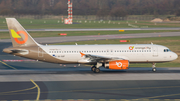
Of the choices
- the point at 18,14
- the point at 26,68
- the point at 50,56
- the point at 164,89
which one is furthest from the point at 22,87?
the point at 18,14

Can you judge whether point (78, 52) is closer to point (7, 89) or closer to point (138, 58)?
point (138, 58)

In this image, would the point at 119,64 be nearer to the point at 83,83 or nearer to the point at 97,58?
the point at 97,58

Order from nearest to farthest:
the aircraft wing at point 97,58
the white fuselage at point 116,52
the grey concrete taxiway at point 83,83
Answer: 1. the grey concrete taxiway at point 83,83
2. the aircraft wing at point 97,58
3. the white fuselage at point 116,52

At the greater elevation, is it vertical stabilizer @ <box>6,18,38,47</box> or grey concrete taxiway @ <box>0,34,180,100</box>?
vertical stabilizer @ <box>6,18,38,47</box>

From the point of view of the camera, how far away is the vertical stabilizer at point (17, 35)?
120 feet

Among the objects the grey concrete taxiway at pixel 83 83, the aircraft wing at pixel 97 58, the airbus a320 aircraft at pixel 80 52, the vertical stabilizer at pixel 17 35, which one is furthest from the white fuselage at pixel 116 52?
the vertical stabilizer at pixel 17 35

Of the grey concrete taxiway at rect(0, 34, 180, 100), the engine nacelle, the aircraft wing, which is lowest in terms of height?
the grey concrete taxiway at rect(0, 34, 180, 100)

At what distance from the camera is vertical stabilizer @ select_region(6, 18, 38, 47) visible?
1442 inches

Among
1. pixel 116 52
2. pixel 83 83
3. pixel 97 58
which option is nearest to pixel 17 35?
pixel 97 58

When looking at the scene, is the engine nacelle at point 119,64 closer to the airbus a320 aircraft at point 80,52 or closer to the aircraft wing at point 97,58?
the aircraft wing at point 97,58

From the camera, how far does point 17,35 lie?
3684cm

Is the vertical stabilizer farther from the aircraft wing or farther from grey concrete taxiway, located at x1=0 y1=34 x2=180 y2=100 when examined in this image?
the aircraft wing

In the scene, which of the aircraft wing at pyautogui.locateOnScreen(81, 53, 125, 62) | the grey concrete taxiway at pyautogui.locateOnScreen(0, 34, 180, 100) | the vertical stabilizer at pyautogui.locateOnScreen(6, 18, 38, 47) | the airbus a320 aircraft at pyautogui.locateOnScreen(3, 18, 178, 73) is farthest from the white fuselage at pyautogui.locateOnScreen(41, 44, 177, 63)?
the vertical stabilizer at pyautogui.locateOnScreen(6, 18, 38, 47)

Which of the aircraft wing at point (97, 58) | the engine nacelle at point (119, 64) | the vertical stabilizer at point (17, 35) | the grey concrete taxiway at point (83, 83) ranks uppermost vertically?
the vertical stabilizer at point (17, 35)
